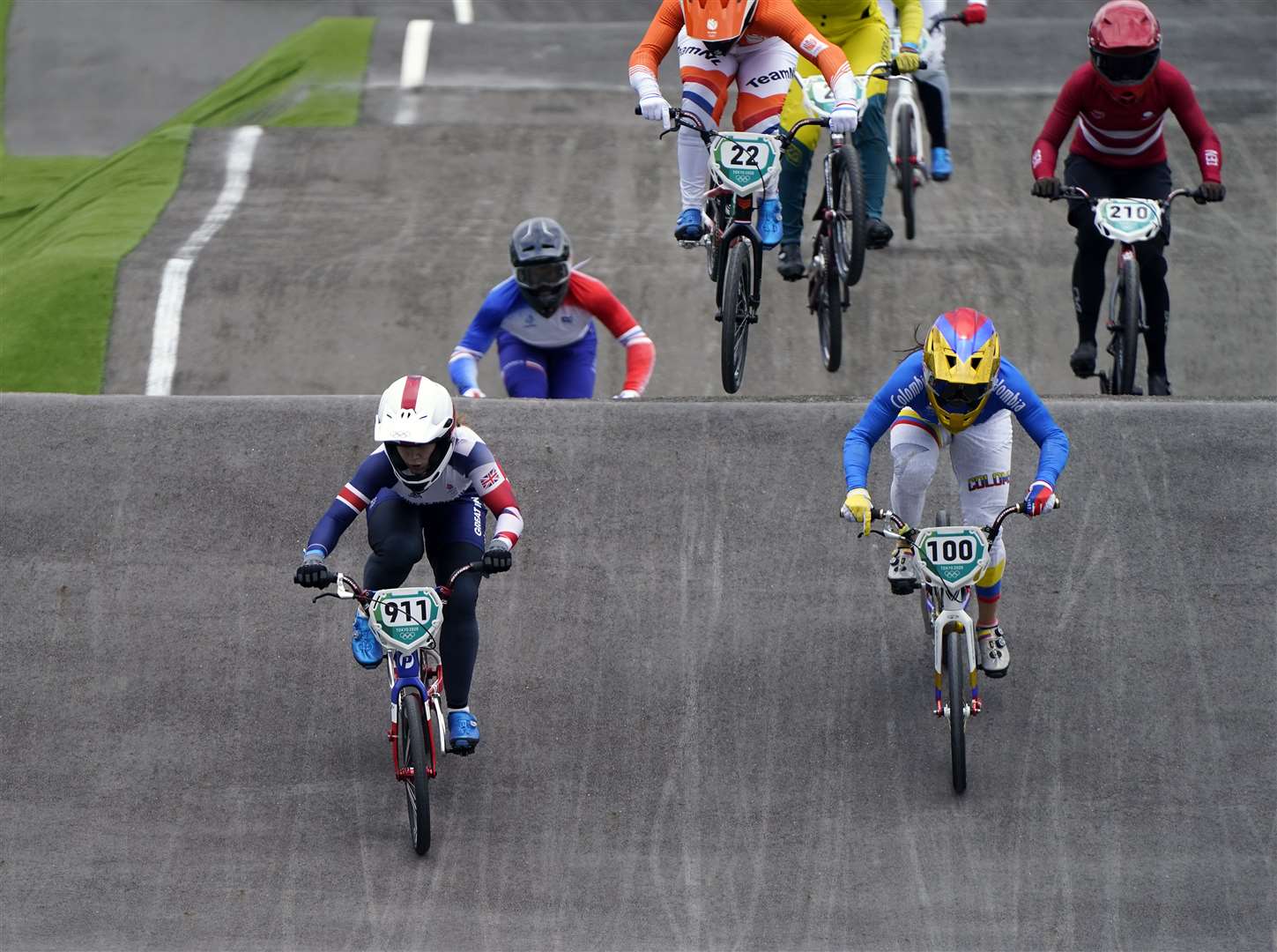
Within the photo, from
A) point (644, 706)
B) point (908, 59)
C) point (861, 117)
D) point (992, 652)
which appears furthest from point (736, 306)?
point (992, 652)

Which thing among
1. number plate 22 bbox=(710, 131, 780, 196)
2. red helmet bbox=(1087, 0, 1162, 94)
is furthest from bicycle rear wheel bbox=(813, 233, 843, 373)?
red helmet bbox=(1087, 0, 1162, 94)

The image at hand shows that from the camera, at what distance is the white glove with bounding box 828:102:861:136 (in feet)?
33.6

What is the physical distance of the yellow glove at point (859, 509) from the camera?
25.7 ft

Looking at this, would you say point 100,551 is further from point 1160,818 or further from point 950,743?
point 1160,818

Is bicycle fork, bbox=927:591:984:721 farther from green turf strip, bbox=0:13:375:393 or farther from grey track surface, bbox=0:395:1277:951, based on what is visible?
green turf strip, bbox=0:13:375:393

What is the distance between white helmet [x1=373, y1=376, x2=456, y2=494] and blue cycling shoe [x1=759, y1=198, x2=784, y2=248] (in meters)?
3.49

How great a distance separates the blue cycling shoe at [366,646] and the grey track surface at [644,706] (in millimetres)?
910

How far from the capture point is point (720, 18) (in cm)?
1048

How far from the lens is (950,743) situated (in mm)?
8469

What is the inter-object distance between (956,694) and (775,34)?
→ 15.2 feet

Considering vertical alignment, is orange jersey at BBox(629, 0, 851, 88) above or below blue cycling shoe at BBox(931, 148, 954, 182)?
below

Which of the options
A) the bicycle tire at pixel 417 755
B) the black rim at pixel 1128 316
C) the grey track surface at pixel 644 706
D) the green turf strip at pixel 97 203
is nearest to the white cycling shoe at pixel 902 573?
the grey track surface at pixel 644 706

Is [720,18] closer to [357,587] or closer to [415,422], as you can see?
[415,422]

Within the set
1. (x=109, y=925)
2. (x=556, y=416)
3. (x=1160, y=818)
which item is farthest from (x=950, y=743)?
(x=109, y=925)
